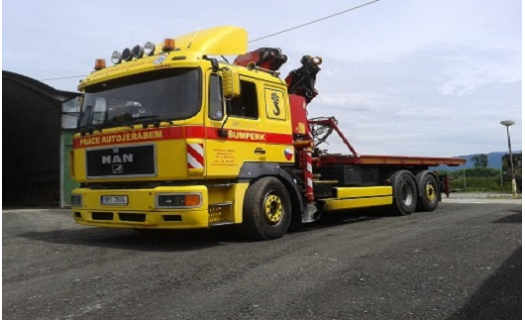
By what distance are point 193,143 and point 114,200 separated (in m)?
1.51

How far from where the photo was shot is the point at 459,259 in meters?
5.26

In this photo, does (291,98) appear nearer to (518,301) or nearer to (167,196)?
(167,196)

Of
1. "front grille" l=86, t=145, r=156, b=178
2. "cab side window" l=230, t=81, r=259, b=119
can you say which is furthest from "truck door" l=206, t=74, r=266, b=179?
"front grille" l=86, t=145, r=156, b=178

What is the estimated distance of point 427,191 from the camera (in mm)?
11797

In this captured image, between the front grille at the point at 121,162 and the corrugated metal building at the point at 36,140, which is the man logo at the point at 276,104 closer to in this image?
the front grille at the point at 121,162

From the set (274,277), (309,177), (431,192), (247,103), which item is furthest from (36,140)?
(274,277)

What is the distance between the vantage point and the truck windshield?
649 centimetres

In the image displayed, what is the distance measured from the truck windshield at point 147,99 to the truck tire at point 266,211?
151cm

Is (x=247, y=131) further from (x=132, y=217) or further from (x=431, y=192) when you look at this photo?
(x=431, y=192)

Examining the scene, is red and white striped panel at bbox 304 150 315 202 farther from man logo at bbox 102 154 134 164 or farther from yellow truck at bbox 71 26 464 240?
man logo at bbox 102 154 134 164

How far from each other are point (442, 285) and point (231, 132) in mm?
3601

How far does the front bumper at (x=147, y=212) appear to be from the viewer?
6254 millimetres

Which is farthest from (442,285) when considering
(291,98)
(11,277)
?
(291,98)

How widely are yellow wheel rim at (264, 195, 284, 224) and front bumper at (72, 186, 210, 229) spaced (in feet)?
3.40
